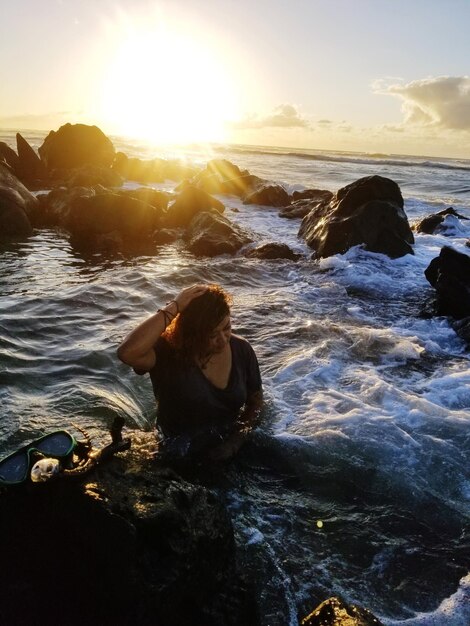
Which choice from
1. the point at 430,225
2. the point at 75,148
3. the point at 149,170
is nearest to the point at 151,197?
the point at 430,225

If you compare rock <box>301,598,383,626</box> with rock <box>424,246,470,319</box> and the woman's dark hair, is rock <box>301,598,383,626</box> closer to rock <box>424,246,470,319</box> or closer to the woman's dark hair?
the woman's dark hair

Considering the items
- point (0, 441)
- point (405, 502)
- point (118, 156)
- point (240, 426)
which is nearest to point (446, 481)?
point (405, 502)

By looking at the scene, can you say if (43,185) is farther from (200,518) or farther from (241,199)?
(200,518)

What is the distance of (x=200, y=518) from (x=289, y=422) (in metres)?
2.47

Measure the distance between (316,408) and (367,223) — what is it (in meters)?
8.61

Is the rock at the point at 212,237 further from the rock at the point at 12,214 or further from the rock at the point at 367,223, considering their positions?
the rock at the point at 12,214

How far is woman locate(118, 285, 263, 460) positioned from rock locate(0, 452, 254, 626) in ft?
3.54

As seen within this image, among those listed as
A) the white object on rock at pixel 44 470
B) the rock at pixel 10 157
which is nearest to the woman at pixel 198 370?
the white object on rock at pixel 44 470

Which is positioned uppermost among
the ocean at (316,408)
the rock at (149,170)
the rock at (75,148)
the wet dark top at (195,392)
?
the rock at (75,148)

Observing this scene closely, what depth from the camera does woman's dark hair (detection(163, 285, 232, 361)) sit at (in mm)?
3422

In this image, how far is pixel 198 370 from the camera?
3.65 m

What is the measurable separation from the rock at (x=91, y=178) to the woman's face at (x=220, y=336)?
20.3 metres

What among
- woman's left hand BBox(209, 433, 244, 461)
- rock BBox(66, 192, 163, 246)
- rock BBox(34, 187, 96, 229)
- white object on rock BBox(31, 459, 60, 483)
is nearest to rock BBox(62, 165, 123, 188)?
rock BBox(34, 187, 96, 229)

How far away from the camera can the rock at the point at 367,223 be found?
1256 cm
